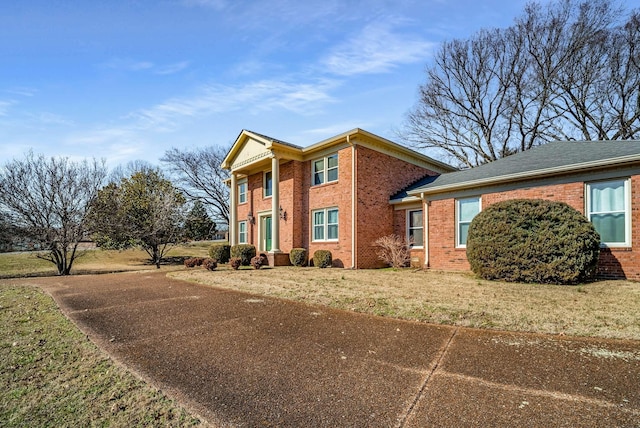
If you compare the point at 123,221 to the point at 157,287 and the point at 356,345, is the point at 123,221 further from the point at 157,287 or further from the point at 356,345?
the point at 356,345

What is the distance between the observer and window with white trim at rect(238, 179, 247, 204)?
2141cm

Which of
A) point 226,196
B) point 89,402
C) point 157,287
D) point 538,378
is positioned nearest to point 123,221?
point 157,287

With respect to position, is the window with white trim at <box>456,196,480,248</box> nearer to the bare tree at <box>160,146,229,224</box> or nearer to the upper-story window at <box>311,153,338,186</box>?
the upper-story window at <box>311,153,338,186</box>

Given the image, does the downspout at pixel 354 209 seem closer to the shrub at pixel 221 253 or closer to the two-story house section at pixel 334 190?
the two-story house section at pixel 334 190

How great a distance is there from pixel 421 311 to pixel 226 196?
35.3 m

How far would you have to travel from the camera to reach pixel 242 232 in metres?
21.6

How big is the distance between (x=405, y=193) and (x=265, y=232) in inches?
315

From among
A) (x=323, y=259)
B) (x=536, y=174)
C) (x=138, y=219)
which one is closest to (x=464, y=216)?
(x=536, y=174)

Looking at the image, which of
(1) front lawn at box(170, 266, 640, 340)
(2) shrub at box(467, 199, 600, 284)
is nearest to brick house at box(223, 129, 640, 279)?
(2) shrub at box(467, 199, 600, 284)

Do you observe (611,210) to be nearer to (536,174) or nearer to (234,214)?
(536,174)

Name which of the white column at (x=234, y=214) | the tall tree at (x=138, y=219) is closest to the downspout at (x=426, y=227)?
the white column at (x=234, y=214)

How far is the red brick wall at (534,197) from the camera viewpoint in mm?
9016

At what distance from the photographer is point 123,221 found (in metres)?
21.0

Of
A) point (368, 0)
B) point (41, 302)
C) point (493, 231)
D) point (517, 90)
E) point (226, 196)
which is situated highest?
point (517, 90)
